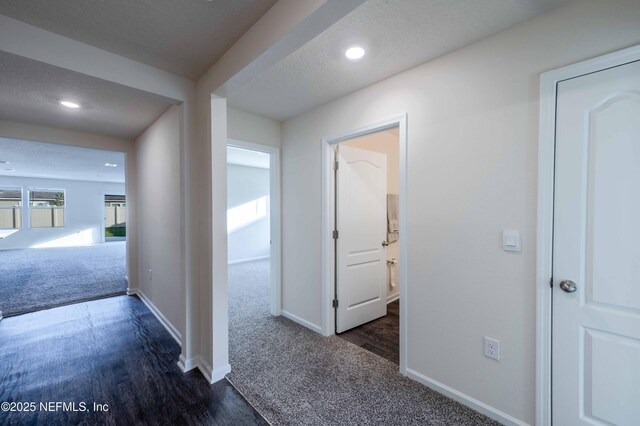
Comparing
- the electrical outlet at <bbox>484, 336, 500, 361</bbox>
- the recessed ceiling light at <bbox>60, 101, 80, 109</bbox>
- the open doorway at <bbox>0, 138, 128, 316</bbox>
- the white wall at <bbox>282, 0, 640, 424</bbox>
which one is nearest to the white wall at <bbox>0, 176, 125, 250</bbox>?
the open doorway at <bbox>0, 138, 128, 316</bbox>

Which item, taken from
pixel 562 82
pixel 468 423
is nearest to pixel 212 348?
pixel 468 423

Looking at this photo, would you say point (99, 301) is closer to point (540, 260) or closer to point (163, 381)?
point (163, 381)

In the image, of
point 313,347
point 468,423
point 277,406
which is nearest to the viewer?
point 468,423

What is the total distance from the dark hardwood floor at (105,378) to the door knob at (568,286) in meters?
1.95

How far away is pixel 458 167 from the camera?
187 centimetres

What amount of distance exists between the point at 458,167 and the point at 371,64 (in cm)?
101

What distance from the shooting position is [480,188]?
1767 millimetres

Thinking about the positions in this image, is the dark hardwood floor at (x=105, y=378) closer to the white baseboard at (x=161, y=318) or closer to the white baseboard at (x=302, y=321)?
the white baseboard at (x=161, y=318)

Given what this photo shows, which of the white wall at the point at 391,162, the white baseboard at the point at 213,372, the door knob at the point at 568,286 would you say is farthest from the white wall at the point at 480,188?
the white baseboard at the point at 213,372

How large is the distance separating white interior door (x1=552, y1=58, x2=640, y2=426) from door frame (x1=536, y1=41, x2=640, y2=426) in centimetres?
3

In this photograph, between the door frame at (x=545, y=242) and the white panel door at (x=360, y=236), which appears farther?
the white panel door at (x=360, y=236)

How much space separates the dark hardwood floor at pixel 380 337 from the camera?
2.55 meters

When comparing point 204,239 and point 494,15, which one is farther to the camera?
point 204,239

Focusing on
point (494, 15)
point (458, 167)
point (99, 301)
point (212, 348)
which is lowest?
point (99, 301)
